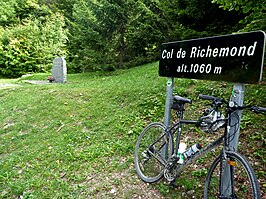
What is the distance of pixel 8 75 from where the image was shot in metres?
18.6

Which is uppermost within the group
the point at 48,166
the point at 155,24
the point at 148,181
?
the point at 155,24

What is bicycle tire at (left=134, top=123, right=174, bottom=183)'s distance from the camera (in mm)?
2791

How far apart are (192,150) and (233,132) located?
53 cm

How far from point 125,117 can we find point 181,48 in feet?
8.45

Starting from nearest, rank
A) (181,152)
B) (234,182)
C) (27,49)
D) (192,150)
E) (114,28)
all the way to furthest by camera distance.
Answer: (192,150)
(181,152)
(234,182)
(114,28)
(27,49)

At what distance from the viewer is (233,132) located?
6.38 feet

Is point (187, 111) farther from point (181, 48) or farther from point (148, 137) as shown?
point (181, 48)

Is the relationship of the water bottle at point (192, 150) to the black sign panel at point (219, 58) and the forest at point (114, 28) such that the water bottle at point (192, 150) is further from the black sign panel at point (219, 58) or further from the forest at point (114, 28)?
the forest at point (114, 28)

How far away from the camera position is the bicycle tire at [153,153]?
2791 mm

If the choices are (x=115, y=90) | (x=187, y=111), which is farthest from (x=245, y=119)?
(x=115, y=90)

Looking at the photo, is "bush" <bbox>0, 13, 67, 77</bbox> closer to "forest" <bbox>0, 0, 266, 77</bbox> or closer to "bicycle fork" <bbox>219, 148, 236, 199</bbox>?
"forest" <bbox>0, 0, 266, 77</bbox>

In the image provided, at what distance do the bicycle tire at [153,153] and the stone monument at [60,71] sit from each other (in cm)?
885

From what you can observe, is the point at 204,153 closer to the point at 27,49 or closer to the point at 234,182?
the point at 234,182

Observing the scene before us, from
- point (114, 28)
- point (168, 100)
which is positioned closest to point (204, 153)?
point (168, 100)
